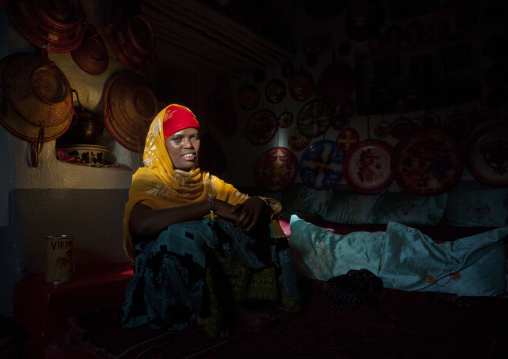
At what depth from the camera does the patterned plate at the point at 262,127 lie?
15.2 ft

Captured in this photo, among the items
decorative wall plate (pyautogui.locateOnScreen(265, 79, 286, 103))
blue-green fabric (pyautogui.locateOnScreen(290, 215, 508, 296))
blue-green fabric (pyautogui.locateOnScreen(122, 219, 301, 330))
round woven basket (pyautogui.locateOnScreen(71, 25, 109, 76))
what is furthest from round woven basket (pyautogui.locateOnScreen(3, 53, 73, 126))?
decorative wall plate (pyautogui.locateOnScreen(265, 79, 286, 103))

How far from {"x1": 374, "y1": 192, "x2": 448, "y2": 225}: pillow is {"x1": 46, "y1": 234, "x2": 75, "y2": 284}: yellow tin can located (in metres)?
2.73

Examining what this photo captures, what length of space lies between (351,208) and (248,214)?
2287 millimetres

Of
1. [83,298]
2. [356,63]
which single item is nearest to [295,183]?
[356,63]

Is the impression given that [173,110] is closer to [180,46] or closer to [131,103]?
[131,103]

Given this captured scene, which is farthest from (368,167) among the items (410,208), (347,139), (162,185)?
(162,185)

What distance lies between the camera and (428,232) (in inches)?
A: 102

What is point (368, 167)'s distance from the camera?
12.5 feet

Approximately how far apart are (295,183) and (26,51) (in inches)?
126

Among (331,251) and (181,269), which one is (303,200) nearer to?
(331,251)

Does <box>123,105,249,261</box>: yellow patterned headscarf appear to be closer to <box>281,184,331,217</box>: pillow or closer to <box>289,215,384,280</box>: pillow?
<box>289,215,384,280</box>: pillow

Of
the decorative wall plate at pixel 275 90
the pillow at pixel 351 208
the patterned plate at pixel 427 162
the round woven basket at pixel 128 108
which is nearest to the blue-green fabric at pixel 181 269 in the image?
the round woven basket at pixel 128 108

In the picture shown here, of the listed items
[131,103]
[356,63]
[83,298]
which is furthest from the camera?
[356,63]

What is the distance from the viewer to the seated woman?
128 cm
